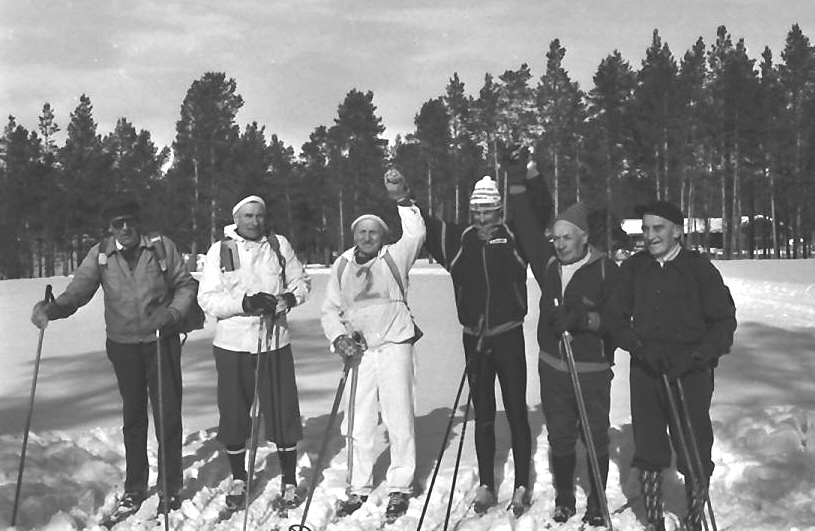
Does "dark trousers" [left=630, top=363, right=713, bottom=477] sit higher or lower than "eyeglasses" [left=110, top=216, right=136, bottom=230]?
lower

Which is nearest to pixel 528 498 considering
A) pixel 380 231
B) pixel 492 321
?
pixel 492 321

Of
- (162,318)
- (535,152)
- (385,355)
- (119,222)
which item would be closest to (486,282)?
(385,355)

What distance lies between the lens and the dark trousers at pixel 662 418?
4211mm

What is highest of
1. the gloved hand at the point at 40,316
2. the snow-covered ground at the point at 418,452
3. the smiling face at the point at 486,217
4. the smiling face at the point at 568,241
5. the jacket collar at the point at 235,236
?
the smiling face at the point at 486,217

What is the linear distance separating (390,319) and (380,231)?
1.84 ft

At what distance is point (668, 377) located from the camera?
13.6ft

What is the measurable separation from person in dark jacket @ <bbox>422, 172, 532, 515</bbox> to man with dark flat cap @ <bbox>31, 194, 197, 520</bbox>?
180 centimetres

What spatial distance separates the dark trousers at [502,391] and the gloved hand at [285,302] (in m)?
1.11

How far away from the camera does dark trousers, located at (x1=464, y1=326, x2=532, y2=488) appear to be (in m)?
4.88

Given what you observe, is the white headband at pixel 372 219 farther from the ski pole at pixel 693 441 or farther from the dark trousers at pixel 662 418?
the ski pole at pixel 693 441

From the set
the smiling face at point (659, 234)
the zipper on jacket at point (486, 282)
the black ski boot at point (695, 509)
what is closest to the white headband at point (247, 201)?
the zipper on jacket at point (486, 282)

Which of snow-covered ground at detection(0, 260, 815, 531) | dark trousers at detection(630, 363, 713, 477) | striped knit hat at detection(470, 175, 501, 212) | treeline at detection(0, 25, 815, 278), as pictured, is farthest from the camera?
treeline at detection(0, 25, 815, 278)

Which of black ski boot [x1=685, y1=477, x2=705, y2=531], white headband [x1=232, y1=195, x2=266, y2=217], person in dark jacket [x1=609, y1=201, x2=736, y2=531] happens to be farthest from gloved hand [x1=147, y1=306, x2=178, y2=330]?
black ski boot [x1=685, y1=477, x2=705, y2=531]

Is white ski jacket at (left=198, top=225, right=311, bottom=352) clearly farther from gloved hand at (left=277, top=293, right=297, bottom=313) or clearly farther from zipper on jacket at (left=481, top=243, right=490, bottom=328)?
zipper on jacket at (left=481, top=243, right=490, bottom=328)
